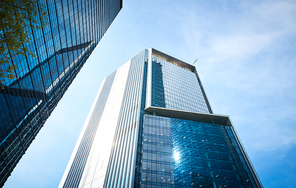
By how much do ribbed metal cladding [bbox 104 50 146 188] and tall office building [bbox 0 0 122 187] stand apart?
2007 cm

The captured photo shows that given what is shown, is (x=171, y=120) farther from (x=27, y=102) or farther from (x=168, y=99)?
(x=27, y=102)

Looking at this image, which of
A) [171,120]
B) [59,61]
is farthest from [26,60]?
[171,120]

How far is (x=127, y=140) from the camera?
164 feet

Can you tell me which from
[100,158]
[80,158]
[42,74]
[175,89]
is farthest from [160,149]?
[175,89]

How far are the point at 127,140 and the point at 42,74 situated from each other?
25894 mm

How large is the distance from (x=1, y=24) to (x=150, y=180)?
38124mm

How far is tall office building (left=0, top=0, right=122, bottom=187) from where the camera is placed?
102 ft

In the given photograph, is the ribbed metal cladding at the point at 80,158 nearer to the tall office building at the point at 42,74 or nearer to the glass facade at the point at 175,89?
the tall office building at the point at 42,74

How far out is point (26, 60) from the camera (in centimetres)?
3119

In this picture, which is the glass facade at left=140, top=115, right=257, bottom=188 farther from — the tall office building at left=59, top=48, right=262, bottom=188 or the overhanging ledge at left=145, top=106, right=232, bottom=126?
the overhanging ledge at left=145, top=106, right=232, bottom=126

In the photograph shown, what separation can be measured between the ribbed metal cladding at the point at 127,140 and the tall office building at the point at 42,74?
20.1 meters

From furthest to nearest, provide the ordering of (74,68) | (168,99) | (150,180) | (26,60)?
1. (168,99)
2. (74,68)
3. (150,180)
4. (26,60)

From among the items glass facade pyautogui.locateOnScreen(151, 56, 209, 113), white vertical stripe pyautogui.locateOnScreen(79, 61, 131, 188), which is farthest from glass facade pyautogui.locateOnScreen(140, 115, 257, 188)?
glass facade pyautogui.locateOnScreen(151, 56, 209, 113)

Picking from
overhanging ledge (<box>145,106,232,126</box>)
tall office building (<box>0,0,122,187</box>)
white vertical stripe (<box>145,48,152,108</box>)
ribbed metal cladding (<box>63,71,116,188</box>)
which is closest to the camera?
tall office building (<box>0,0,122,187</box>)
